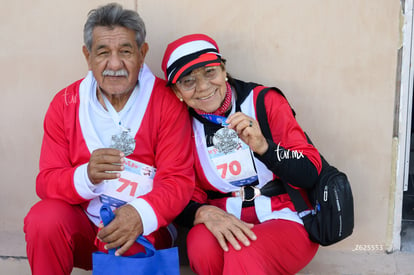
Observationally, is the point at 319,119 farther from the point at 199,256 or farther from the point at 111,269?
the point at 111,269

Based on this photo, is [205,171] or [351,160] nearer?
[205,171]

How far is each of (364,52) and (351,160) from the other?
25.6 inches

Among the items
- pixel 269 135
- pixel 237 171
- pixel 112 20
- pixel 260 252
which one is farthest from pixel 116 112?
pixel 260 252

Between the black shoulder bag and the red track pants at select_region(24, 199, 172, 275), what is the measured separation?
0.77 m

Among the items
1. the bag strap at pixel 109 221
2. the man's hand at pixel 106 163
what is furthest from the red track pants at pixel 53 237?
the man's hand at pixel 106 163

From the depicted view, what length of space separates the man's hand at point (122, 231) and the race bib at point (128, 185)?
27 cm

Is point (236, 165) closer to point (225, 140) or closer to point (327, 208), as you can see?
point (225, 140)

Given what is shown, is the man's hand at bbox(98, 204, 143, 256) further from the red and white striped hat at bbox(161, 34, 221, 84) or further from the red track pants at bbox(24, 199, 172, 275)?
the red and white striped hat at bbox(161, 34, 221, 84)

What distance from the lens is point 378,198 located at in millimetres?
3117

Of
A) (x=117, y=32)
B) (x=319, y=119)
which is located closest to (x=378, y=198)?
(x=319, y=119)

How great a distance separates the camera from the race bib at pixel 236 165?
266 cm

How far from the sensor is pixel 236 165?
8.79 ft

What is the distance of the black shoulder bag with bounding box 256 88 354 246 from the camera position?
248 cm

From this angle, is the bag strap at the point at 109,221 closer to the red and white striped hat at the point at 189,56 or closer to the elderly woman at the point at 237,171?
the elderly woman at the point at 237,171
